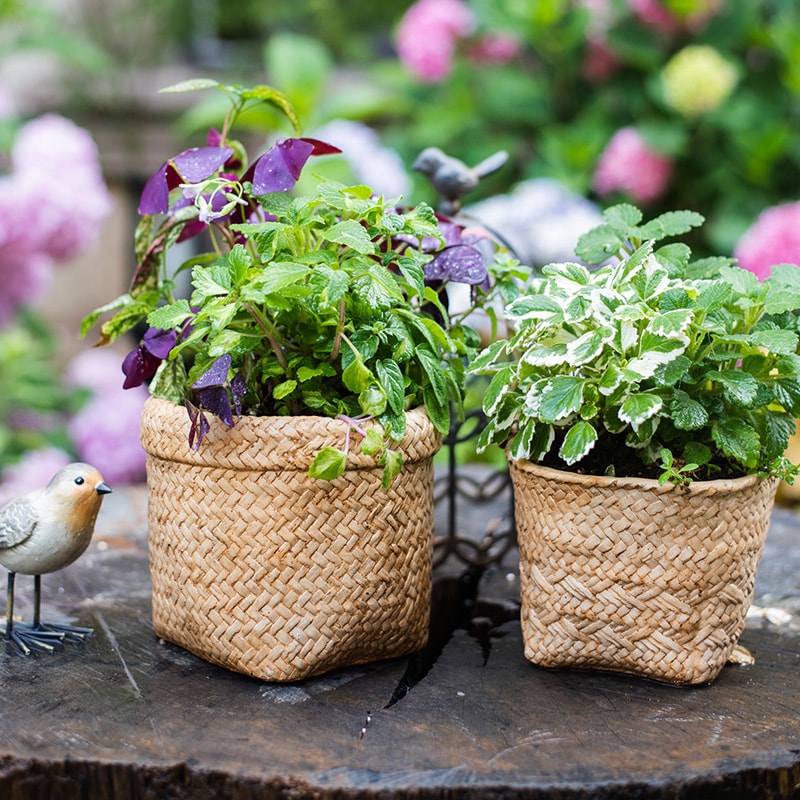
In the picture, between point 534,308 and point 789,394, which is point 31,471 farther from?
point 789,394

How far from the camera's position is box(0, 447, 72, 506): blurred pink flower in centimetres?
212

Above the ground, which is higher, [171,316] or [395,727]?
[171,316]

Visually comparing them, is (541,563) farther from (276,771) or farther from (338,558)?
(276,771)

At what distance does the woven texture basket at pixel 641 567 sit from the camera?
3.34 ft

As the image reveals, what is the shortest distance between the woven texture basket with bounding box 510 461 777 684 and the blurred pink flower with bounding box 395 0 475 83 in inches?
88.4

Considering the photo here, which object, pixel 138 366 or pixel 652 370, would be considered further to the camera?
pixel 138 366

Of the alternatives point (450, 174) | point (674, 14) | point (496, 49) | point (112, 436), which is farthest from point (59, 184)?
point (674, 14)

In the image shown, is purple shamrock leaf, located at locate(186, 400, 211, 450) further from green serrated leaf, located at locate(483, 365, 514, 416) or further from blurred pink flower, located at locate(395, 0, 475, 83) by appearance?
blurred pink flower, located at locate(395, 0, 475, 83)

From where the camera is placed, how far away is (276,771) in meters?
0.90

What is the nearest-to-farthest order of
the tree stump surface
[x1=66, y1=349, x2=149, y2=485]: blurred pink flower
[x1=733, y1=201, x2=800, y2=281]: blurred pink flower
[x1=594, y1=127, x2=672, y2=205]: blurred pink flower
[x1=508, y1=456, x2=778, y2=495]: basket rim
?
1. the tree stump surface
2. [x1=508, y1=456, x2=778, y2=495]: basket rim
3. [x1=733, y1=201, x2=800, y2=281]: blurred pink flower
4. [x1=66, y1=349, x2=149, y2=485]: blurred pink flower
5. [x1=594, y1=127, x2=672, y2=205]: blurred pink flower

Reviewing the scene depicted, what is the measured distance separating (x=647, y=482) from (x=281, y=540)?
386 mm

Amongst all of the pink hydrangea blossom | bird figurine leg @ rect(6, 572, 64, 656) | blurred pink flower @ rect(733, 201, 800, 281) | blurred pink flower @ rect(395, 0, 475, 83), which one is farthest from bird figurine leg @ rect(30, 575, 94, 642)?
blurred pink flower @ rect(395, 0, 475, 83)

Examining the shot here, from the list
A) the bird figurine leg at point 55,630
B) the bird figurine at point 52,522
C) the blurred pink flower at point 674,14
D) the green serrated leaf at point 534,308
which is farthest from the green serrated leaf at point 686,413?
the blurred pink flower at point 674,14

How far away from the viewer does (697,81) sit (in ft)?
8.54
